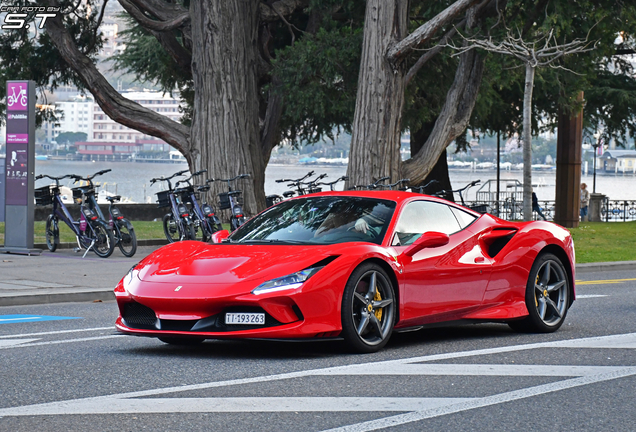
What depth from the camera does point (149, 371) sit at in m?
7.05

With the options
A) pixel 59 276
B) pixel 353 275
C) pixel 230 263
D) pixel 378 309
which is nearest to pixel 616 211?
pixel 59 276

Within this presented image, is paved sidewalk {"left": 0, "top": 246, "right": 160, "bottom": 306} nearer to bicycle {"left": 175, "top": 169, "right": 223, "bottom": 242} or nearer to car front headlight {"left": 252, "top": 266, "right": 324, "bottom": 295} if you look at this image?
bicycle {"left": 175, "top": 169, "right": 223, "bottom": 242}

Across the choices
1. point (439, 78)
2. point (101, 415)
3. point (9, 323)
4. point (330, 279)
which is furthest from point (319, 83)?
point (101, 415)

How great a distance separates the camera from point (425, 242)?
8.27 metres

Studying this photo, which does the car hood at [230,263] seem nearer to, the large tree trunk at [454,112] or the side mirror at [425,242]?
the side mirror at [425,242]

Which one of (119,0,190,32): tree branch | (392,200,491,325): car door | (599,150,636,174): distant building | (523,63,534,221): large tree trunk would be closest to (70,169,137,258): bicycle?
(523,63,534,221): large tree trunk

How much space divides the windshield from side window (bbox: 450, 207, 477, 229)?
2.32ft

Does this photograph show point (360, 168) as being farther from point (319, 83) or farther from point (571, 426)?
point (571, 426)

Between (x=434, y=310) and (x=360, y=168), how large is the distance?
14601 mm

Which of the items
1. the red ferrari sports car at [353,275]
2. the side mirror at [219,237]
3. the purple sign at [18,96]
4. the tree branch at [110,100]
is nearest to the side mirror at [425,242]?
the red ferrari sports car at [353,275]

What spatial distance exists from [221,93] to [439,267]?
1763 cm

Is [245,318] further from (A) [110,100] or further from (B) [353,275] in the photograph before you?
(A) [110,100]

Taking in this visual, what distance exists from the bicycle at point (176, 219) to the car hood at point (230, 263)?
33.1ft

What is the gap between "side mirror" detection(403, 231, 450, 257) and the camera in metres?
8.27
